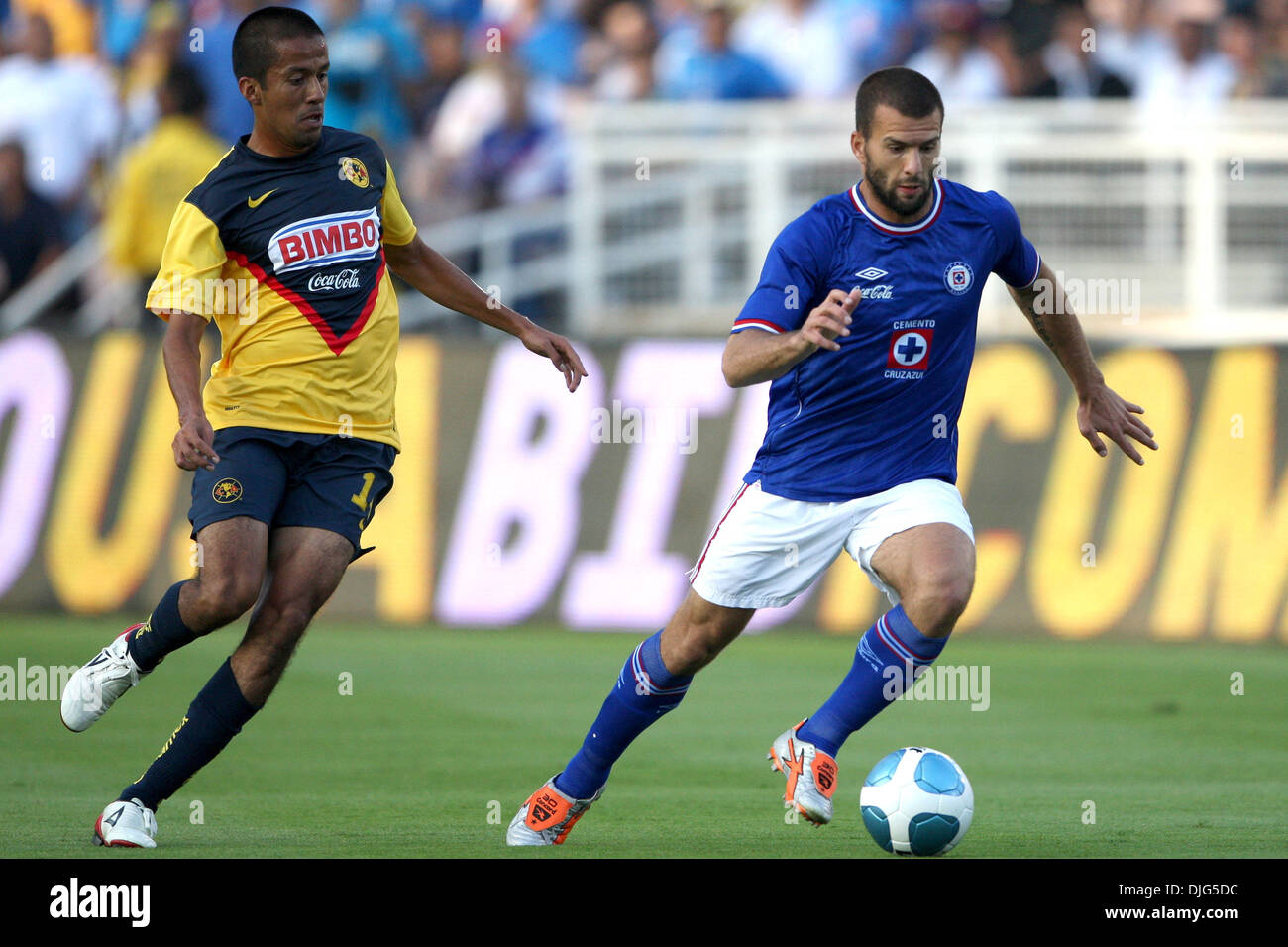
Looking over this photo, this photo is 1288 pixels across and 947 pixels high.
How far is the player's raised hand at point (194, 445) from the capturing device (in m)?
6.14

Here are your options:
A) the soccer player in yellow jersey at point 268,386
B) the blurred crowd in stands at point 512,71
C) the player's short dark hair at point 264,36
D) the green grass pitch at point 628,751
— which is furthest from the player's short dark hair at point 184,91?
the player's short dark hair at point 264,36

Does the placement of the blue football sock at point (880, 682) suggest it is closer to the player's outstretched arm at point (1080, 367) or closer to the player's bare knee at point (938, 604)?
the player's bare knee at point (938, 604)

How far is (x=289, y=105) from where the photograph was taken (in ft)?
21.5

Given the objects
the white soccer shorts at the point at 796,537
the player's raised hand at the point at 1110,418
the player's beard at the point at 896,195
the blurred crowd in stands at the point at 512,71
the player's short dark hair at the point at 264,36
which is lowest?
the white soccer shorts at the point at 796,537

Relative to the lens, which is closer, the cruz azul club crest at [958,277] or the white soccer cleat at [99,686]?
the white soccer cleat at [99,686]

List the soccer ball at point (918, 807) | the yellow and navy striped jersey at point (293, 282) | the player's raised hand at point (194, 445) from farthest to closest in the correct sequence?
the yellow and navy striped jersey at point (293, 282) < the soccer ball at point (918, 807) < the player's raised hand at point (194, 445)

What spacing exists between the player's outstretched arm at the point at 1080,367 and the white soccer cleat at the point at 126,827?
3447 millimetres

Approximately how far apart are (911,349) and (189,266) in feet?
7.84

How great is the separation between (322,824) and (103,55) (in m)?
12.1

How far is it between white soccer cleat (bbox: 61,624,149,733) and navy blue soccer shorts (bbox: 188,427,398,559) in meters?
0.52

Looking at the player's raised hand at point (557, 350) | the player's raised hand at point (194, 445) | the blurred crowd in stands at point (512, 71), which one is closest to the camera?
the player's raised hand at point (194, 445)

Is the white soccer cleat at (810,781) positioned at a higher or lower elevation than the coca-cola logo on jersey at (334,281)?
lower

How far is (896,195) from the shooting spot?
6.61m

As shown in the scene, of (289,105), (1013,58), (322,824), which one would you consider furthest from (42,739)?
(1013,58)
